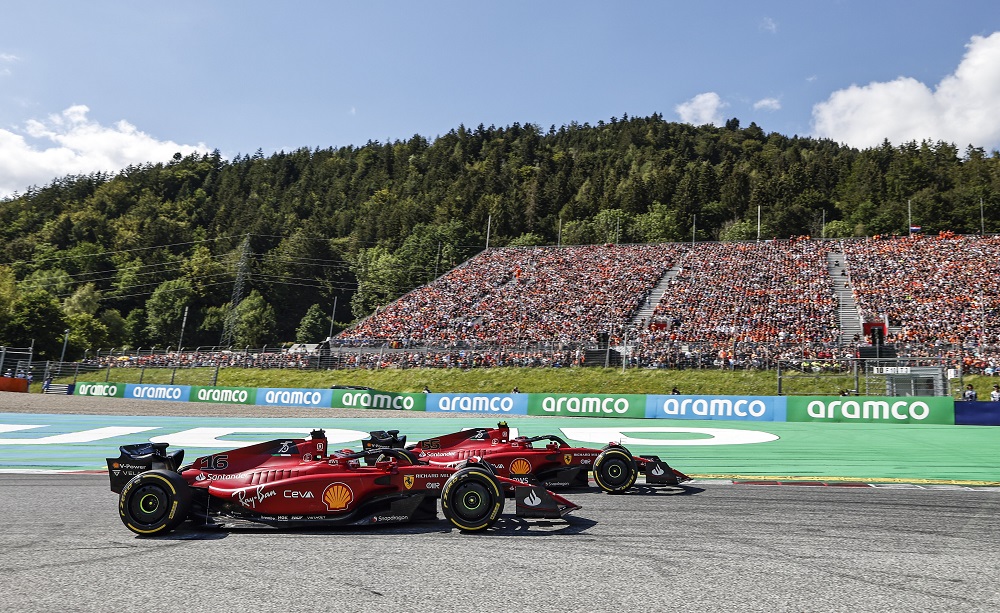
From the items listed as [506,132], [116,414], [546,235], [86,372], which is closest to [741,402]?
[116,414]

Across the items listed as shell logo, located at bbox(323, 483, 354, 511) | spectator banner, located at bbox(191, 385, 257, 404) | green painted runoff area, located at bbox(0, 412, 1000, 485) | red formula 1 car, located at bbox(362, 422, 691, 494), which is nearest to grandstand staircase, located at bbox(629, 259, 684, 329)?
green painted runoff area, located at bbox(0, 412, 1000, 485)

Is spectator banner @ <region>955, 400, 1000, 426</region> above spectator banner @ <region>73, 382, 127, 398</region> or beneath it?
above

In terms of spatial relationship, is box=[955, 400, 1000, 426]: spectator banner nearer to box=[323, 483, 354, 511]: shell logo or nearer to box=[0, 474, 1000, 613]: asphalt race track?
box=[0, 474, 1000, 613]: asphalt race track

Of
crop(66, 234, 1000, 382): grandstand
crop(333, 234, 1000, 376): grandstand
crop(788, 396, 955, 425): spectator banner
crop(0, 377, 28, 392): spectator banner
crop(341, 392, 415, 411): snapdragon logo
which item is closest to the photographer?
crop(788, 396, 955, 425): spectator banner

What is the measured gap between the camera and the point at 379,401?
29.5m

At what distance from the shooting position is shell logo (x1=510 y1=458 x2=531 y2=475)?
378 inches

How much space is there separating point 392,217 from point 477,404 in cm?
9463

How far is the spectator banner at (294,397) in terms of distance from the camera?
31.0 meters

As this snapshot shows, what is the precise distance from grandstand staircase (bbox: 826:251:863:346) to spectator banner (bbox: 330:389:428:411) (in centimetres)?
1929

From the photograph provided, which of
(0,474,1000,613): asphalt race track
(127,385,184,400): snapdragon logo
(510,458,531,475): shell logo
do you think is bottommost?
(0,474,1000,613): asphalt race track

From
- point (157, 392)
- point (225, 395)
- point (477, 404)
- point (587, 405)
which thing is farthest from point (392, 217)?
point (587, 405)

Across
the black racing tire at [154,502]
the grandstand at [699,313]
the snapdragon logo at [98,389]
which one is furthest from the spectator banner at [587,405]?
the snapdragon logo at [98,389]

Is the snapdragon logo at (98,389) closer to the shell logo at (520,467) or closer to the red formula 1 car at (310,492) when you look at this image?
the red formula 1 car at (310,492)

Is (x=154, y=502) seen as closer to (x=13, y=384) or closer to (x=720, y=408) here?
(x=720, y=408)
